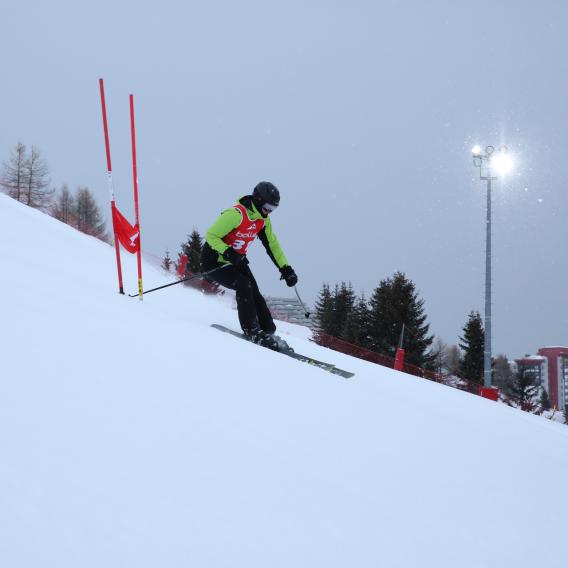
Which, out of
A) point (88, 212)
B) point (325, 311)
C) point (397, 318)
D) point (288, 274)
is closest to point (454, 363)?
point (325, 311)

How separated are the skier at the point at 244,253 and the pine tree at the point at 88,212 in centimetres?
4592

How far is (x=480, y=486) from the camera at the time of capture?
2297mm

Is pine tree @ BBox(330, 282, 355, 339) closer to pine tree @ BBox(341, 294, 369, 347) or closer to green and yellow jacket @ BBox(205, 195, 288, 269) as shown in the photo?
pine tree @ BBox(341, 294, 369, 347)

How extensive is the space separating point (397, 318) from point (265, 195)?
74.6 ft

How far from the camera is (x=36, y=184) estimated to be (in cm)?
4378

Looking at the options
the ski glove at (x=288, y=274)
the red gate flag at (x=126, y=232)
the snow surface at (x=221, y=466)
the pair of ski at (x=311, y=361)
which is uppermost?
the red gate flag at (x=126, y=232)

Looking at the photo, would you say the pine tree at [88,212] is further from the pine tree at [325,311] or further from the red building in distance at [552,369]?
the red building in distance at [552,369]

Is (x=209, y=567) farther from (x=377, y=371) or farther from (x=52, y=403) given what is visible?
(x=377, y=371)

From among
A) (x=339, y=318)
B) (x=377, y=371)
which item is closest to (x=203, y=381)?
(x=377, y=371)

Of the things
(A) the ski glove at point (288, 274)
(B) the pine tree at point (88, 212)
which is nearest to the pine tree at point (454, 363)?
(A) the ski glove at point (288, 274)

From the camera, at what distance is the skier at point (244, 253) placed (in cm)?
498

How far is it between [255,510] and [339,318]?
3553 centimetres

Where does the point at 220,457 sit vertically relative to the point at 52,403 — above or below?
below

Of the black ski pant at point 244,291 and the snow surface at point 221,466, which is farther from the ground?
the black ski pant at point 244,291
